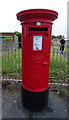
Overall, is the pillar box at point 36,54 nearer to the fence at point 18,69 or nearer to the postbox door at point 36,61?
the postbox door at point 36,61

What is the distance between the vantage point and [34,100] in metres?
2.22

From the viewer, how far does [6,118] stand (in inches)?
83.9

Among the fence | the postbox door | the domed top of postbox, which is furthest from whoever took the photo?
the fence

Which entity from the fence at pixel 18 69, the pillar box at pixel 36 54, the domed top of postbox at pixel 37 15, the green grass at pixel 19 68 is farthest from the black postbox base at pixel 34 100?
the green grass at pixel 19 68

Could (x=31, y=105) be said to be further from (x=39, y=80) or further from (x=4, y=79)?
(x=4, y=79)

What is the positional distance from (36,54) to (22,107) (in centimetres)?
129

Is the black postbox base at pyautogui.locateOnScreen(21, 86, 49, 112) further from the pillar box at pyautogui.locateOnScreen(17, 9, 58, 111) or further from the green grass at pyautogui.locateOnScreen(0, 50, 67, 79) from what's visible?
the green grass at pyautogui.locateOnScreen(0, 50, 67, 79)

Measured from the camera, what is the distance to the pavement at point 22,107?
2213 millimetres

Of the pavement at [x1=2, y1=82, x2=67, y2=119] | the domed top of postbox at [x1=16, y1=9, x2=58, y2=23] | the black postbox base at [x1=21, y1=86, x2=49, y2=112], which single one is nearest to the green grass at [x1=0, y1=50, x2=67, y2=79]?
the pavement at [x1=2, y1=82, x2=67, y2=119]

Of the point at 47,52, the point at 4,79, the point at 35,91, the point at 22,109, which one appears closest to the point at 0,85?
the point at 4,79

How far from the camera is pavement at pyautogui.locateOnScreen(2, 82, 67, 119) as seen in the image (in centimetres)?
221

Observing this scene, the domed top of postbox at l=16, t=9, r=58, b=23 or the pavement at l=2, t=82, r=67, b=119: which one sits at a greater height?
the domed top of postbox at l=16, t=9, r=58, b=23

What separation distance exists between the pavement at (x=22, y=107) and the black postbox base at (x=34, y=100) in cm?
10

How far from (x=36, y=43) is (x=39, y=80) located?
2.40 feet
